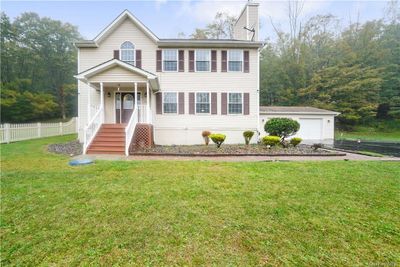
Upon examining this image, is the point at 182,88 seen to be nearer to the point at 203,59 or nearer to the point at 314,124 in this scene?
the point at 203,59

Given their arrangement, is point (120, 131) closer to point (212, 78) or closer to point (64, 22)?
point (212, 78)

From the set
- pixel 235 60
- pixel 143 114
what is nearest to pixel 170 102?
pixel 143 114

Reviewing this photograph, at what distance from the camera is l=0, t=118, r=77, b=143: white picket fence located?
1167 centimetres

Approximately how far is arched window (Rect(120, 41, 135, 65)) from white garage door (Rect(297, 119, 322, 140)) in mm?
14130

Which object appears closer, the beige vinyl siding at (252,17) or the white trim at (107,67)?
the white trim at (107,67)

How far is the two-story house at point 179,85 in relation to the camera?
12438 millimetres

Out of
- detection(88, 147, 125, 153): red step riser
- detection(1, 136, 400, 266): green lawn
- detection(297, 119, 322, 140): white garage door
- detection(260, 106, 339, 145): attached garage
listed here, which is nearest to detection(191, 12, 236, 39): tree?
detection(260, 106, 339, 145): attached garage

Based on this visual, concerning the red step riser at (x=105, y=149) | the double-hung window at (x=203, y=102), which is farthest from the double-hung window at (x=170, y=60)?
the red step riser at (x=105, y=149)

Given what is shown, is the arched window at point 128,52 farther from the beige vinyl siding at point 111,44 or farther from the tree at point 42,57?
the tree at point 42,57

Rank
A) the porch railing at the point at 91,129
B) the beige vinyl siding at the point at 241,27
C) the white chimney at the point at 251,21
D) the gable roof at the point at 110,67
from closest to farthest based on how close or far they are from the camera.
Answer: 1. the porch railing at the point at 91,129
2. the gable roof at the point at 110,67
3. the white chimney at the point at 251,21
4. the beige vinyl siding at the point at 241,27

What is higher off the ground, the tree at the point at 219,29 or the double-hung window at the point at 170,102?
the tree at the point at 219,29

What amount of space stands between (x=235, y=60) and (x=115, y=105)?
790 cm

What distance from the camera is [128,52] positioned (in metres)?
12.5

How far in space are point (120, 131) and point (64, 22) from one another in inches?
1549
